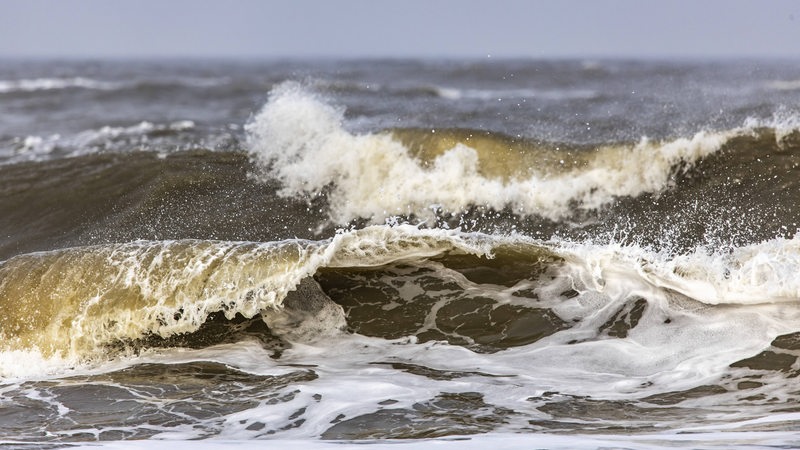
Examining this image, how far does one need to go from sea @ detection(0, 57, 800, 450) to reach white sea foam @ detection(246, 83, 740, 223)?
0.09ft

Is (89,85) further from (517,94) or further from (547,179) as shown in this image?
(547,179)

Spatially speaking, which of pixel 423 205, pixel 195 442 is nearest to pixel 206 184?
pixel 423 205

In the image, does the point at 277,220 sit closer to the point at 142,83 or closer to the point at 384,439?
the point at 384,439

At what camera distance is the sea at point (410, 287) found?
5.21 meters

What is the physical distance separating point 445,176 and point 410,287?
2295mm

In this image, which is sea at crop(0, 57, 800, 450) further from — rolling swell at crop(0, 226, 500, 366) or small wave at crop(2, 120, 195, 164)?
small wave at crop(2, 120, 195, 164)

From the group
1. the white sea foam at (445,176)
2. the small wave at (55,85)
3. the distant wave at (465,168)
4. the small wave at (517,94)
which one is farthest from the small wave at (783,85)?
the small wave at (55,85)

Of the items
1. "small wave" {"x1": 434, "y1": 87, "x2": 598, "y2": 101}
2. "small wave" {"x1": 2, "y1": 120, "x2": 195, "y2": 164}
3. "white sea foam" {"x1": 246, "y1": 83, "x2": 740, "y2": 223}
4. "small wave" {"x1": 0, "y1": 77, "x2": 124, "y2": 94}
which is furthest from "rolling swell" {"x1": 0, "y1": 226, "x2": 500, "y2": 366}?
"small wave" {"x1": 0, "y1": 77, "x2": 124, "y2": 94}

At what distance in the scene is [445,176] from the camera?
29.6 ft

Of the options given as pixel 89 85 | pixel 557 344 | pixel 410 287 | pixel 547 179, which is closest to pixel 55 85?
pixel 89 85

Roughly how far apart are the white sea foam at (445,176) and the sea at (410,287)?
0.03 m

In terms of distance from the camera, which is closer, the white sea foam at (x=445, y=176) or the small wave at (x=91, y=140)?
the white sea foam at (x=445, y=176)

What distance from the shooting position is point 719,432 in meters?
4.75

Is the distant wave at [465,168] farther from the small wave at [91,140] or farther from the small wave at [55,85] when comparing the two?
the small wave at [55,85]
